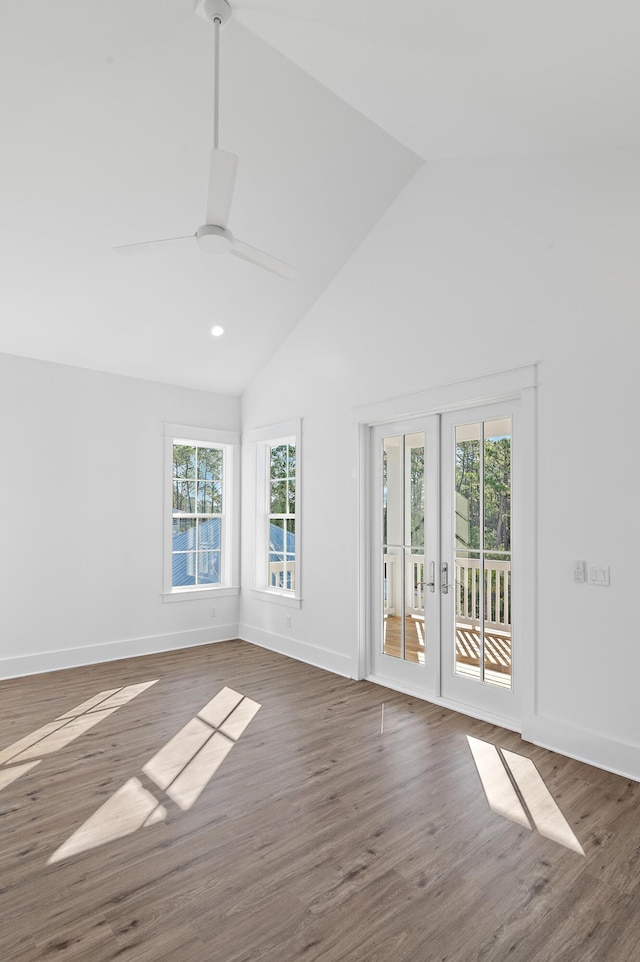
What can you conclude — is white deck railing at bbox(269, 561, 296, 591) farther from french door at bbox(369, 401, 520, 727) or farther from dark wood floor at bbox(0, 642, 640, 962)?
dark wood floor at bbox(0, 642, 640, 962)

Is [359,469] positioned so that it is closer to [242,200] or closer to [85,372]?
[242,200]

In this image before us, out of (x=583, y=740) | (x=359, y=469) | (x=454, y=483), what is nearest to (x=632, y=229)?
(x=454, y=483)

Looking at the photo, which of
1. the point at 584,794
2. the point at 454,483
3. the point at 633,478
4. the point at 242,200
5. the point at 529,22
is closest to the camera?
the point at 529,22

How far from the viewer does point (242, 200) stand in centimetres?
390

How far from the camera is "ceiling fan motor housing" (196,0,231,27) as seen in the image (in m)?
2.53

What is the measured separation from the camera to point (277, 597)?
5.78 m

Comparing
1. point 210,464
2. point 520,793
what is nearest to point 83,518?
point 210,464

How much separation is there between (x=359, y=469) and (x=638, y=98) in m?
3.04

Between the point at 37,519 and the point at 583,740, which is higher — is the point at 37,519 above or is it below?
above

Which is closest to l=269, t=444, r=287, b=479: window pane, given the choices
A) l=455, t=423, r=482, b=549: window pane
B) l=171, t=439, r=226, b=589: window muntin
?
l=171, t=439, r=226, b=589: window muntin

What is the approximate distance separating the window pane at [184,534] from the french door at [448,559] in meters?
2.36

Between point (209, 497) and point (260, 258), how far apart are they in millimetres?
3791

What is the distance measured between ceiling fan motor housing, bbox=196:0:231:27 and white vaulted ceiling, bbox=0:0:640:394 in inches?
2.9

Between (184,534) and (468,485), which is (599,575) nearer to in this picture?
(468,485)
